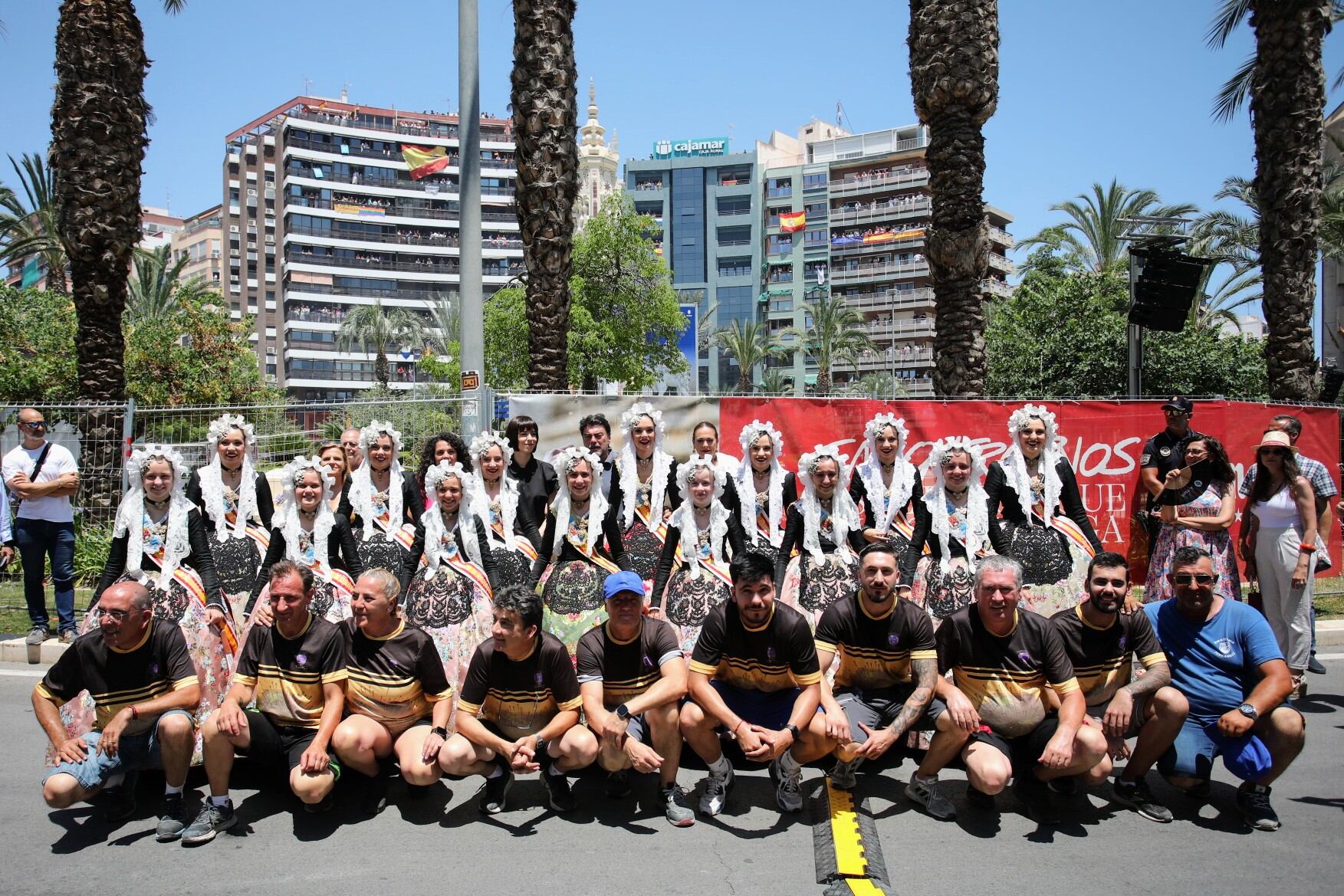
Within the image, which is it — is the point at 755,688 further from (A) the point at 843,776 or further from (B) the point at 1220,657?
(B) the point at 1220,657

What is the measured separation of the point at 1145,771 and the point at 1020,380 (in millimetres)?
24930

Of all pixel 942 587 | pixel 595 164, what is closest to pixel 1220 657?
pixel 942 587

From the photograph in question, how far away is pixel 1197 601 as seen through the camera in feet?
16.0

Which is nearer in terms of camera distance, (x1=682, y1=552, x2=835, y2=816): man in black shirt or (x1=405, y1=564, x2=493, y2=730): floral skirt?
(x1=682, y1=552, x2=835, y2=816): man in black shirt

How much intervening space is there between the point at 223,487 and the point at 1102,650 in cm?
533

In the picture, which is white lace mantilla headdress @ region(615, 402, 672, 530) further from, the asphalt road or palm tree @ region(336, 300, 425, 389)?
palm tree @ region(336, 300, 425, 389)

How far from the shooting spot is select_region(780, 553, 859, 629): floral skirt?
5918 mm

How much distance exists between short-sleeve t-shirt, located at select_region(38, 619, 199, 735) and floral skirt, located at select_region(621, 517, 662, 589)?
8.81 feet

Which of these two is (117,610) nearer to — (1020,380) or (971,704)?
(971,704)

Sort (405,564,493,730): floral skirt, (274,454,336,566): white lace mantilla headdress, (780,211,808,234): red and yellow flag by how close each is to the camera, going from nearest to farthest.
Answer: (405,564,493,730): floral skirt
(274,454,336,566): white lace mantilla headdress
(780,211,808,234): red and yellow flag

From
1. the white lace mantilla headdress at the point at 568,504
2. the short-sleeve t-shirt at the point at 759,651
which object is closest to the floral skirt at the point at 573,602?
the white lace mantilla headdress at the point at 568,504

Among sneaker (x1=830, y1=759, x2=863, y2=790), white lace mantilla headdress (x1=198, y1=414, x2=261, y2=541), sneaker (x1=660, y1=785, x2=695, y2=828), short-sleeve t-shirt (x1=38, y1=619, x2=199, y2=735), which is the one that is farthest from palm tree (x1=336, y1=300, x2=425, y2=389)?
sneaker (x1=830, y1=759, x2=863, y2=790)

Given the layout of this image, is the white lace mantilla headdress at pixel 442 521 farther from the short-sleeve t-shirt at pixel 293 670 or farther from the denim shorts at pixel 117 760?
the denim shorts at pixel 117 760

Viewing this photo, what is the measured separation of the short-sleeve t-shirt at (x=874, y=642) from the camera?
16.3ft
